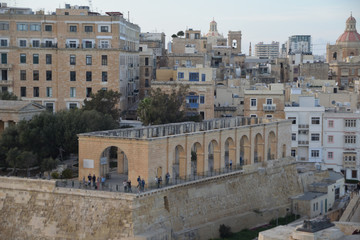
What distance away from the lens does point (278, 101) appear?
66062mm

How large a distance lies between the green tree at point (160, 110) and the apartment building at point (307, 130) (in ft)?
30.4

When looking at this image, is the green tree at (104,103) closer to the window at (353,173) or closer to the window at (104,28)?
the window at (104,28)

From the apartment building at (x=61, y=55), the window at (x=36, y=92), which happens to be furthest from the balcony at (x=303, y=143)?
the window at (x=36, y=92)

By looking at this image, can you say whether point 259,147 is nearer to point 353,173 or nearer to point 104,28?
point 353,173

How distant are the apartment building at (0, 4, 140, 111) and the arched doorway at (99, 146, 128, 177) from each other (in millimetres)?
15286

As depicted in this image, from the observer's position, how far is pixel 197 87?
6894cm

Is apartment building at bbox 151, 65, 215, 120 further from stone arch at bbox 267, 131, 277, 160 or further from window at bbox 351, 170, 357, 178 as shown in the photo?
stone arch at bbox 267, 131, 277, 160

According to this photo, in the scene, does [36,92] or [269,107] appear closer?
[269,107]

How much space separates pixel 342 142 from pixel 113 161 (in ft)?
70.2

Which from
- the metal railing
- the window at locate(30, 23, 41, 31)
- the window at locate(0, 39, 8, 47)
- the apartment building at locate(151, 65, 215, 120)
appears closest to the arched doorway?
the metal railing

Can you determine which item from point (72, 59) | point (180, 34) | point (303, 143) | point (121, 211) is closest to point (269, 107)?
point (303, 143)

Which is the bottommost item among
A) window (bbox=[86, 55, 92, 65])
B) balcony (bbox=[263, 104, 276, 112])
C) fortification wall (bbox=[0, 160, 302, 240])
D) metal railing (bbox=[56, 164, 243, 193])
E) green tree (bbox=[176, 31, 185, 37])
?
fortification wall (bbox=[0, 160, 302, 240])

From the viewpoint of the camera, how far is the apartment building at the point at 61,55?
67.9 metres

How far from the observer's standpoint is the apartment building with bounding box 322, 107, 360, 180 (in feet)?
212
